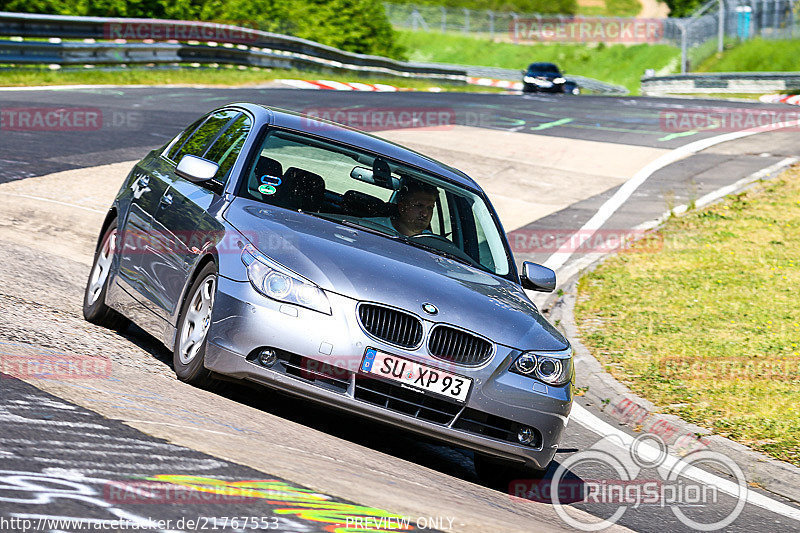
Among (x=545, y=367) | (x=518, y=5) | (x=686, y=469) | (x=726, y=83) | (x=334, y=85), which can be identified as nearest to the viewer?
(x=545, y=367)

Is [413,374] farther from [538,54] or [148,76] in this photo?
[538,54]

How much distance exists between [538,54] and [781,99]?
1868 inches

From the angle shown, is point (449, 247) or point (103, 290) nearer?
point (449, 247)

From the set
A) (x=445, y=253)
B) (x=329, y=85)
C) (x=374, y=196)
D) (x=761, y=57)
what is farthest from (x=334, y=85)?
(x=445, y=253)

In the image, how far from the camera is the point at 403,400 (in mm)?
5848

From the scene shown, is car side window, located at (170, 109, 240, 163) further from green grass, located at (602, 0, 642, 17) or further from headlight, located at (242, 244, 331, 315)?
green grass, located at (602, 0, 642, 17)

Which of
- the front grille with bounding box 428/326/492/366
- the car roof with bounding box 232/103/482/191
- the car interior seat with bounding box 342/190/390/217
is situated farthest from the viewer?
the car roof with bounding box 232/103/482/191

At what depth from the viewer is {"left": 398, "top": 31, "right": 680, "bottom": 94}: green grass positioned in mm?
76188

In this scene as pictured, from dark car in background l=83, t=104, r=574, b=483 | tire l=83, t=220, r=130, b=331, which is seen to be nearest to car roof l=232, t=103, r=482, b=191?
dark car in background l=83, t=104, r=574, b=483

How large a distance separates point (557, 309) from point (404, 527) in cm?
742

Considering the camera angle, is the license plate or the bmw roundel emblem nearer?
the license plate

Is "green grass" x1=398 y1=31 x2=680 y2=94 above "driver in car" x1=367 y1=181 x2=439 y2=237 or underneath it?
underneath

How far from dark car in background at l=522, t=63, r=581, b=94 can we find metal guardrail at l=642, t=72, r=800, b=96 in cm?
350

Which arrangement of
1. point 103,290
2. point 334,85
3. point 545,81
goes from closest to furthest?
point 103,290
point 334,85
point 545,81
